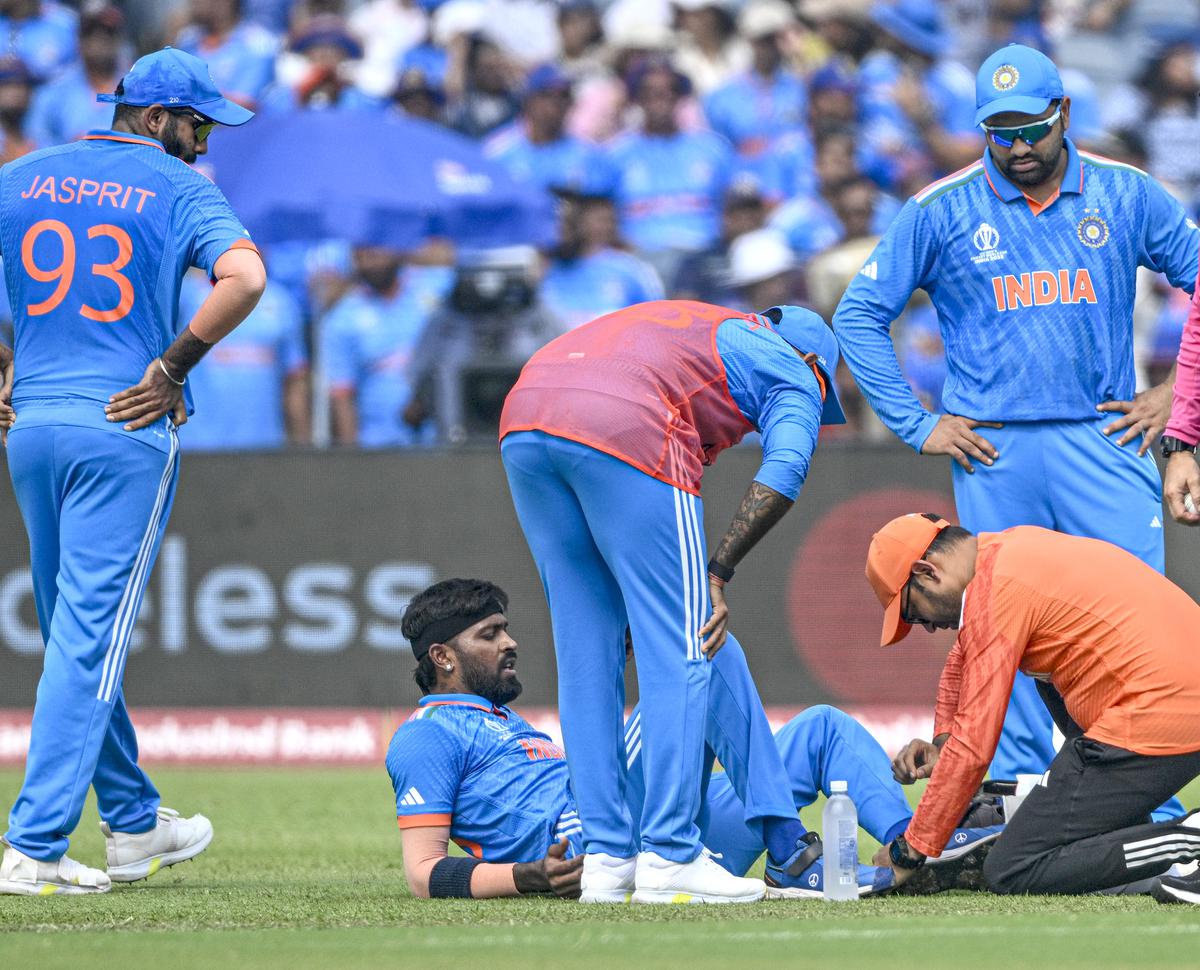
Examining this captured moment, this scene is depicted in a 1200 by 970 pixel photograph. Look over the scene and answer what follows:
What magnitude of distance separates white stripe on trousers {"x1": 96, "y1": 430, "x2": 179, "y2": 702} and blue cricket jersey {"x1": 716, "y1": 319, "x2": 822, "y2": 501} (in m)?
1.90

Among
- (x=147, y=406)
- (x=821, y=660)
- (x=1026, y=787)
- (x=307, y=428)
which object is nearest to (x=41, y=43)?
(x=307, y=428)

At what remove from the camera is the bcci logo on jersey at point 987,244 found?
23.4 ft

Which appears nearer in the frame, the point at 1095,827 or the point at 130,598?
the point at 1095,827

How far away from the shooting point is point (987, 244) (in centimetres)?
715

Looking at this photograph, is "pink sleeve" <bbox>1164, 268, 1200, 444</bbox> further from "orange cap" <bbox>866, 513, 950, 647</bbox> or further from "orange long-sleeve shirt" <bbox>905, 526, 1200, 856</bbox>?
"orange cap" <bbox>866, 513, 950, 647</bbox>

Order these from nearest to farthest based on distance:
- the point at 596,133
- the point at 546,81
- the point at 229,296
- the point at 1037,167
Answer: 1. the point at 229,296
2. the point at 1037,167
3. the point at 546,81
4. the point at 596,133

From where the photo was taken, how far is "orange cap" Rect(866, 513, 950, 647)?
19.1 ft

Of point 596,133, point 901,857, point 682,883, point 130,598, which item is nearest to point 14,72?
point 596,133

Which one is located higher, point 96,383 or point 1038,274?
point 1038,274

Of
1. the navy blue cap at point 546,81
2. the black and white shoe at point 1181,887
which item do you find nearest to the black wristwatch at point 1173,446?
the black and white shoe at point 1181,887

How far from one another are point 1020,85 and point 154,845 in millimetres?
4061

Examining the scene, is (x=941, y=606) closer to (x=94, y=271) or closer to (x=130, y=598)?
(x=130, y=598)

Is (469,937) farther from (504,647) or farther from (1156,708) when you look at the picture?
(1156,708)

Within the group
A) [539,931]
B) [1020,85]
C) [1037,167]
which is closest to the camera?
[539,931]
